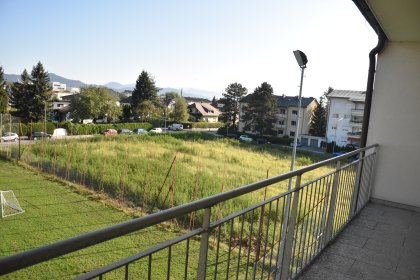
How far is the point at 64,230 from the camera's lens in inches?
337

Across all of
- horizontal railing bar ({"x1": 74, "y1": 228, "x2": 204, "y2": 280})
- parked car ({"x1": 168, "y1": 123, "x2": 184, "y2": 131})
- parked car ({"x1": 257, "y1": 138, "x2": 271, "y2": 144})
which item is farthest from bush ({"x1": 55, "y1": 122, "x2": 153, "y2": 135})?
horizontal railing bar ({"x1": 74, "y1": 228, "x2": 204, "y2": 280})

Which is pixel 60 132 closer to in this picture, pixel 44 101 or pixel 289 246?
pixel 44 101

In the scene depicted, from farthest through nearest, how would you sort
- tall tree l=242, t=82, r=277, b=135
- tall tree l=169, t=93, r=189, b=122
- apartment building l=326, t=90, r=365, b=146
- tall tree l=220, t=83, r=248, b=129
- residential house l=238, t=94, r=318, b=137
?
tall tree l=169, t=93, r=189, b=122, tall tree l=220, t=83, r=248, b=129, residential house l=238, t=94, r=318, b=137, tall tree l=242, t=82, r=277, b=135, apartment building l=326, t=90, r=365, b=146

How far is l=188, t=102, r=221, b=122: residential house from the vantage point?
52.9m

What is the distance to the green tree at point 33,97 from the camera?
30375 millimetres

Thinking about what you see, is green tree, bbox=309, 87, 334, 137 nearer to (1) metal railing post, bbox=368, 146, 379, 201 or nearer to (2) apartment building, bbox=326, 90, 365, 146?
(2) apartment building, bbox=326, 90, 365, 146

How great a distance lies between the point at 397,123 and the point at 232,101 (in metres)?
40.1

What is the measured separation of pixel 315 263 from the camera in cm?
251

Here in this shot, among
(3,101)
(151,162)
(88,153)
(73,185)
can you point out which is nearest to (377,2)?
(73,185)

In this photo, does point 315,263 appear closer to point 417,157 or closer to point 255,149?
point 417,157

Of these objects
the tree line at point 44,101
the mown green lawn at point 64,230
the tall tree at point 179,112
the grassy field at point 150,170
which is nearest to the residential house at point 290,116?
the tall tree at point 179,112

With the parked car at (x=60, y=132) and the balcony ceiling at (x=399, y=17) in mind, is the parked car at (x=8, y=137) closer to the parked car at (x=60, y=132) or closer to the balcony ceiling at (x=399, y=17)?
the parked car at (x=60, y=132)

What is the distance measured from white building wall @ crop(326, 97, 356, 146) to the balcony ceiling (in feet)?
106

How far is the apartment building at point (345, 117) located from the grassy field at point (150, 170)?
1088cm
